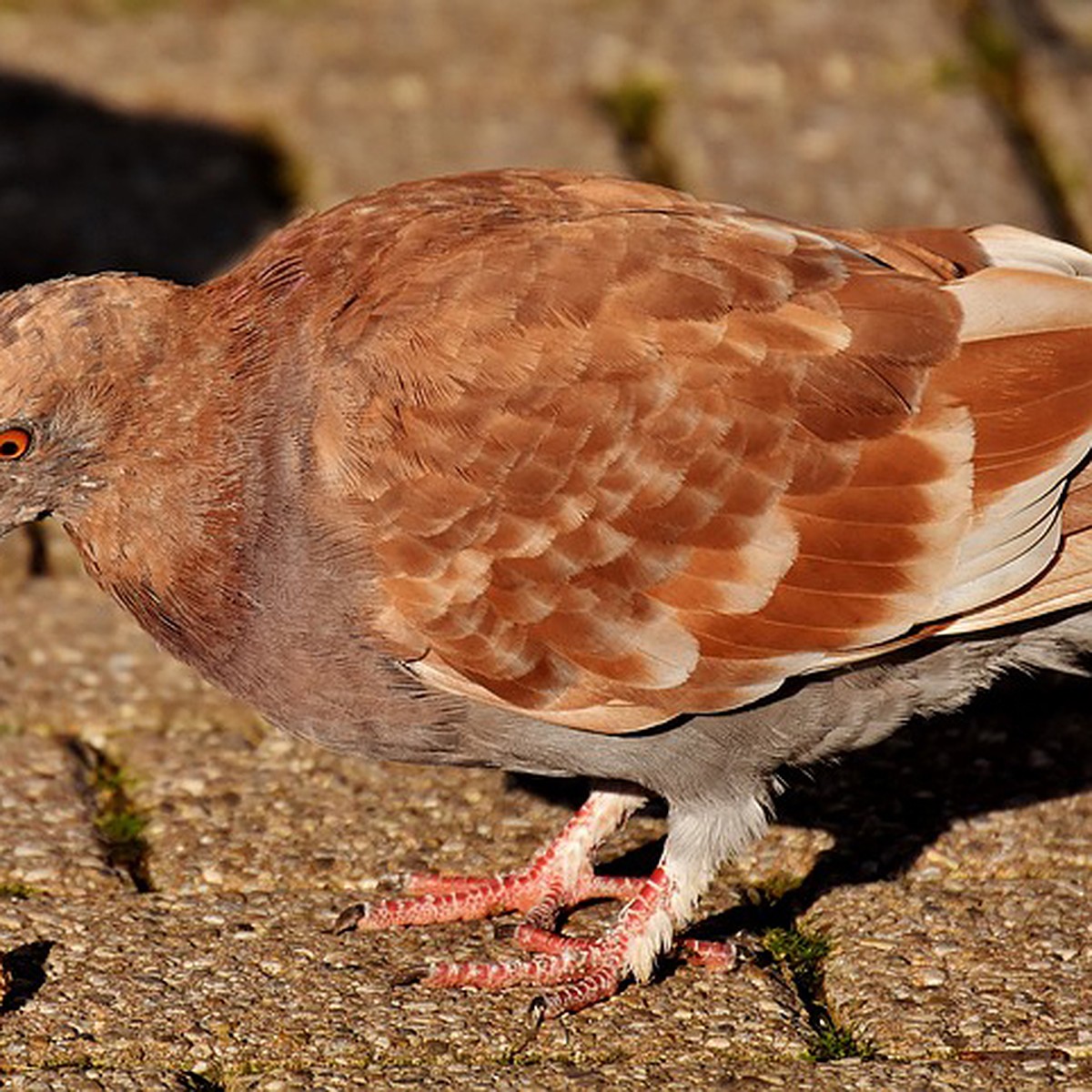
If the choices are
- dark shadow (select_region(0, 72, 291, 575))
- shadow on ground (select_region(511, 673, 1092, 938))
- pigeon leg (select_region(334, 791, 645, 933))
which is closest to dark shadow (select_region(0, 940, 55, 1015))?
pigeon leg (select_region(334, 791, 645, 933))

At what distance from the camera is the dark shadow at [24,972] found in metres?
4.63

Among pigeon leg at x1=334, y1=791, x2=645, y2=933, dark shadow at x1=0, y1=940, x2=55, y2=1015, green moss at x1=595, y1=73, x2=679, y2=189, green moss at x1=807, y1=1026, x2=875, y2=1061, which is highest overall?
green moss at x1=595, y1=73, x2=679, y2=189

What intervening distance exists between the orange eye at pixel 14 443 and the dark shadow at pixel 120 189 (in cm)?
315

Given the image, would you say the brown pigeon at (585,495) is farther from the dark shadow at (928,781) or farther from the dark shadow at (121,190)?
the dark shadow at (121,190)

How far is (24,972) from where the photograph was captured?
474 cm

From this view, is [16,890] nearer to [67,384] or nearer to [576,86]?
[67,384]

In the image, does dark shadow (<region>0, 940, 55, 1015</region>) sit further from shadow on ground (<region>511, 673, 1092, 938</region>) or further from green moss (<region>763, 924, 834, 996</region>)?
green moss (<region>763, 924, 834, 996</region>)

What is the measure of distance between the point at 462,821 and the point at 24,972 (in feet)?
Answer: 3.85

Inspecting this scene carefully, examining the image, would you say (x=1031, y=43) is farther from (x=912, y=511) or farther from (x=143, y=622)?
(x=143, y=622)

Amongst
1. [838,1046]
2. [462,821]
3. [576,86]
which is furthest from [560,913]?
[576,86]

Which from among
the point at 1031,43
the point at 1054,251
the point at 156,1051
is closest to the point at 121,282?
the point at 156,1051

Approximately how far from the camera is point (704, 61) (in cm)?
895

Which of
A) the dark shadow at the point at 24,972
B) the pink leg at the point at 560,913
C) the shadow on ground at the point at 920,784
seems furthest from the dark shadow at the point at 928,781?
the dark shadow at the point at 24,972

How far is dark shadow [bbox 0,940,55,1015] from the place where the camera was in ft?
15.2
